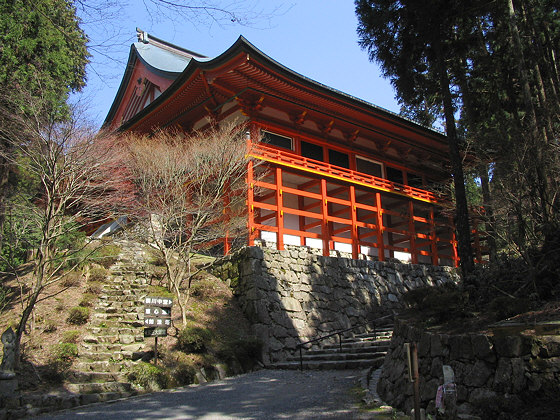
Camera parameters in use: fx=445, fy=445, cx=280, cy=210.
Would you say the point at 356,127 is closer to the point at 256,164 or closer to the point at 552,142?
the point at 256,164

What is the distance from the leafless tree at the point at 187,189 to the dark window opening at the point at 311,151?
11.4 ft

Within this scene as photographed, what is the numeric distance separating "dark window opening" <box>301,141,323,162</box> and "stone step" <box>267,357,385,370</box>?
890cm

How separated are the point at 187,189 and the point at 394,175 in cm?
1140

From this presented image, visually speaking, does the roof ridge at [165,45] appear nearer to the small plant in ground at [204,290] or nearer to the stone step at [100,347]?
the small plant in ground at [204,290]

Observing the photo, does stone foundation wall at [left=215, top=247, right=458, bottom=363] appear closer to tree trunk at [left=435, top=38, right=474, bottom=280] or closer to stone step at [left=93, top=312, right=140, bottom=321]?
stone step at [left=93, top=312, right=140, bottom=321]

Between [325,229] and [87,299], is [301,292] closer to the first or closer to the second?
[325,229]

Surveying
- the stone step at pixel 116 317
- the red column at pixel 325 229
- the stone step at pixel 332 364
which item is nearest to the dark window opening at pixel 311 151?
the red column at pixel 325 229

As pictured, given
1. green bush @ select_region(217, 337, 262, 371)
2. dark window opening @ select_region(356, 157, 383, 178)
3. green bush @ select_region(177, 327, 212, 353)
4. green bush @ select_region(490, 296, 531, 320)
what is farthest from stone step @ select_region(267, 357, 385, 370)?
dark window opening @ select_region(356, 157, 383, 178)

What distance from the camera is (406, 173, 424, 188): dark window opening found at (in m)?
22.1

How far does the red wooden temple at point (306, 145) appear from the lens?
1529cm

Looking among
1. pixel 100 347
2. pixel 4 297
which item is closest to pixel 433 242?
pixel 100 347

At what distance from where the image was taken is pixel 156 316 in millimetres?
9969

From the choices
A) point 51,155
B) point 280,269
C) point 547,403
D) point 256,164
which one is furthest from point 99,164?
point 547,403

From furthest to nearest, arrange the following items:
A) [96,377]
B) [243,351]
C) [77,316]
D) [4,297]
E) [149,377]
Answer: [4,297] < [243,351] < [77,316] < [149,377] < [96,377]
